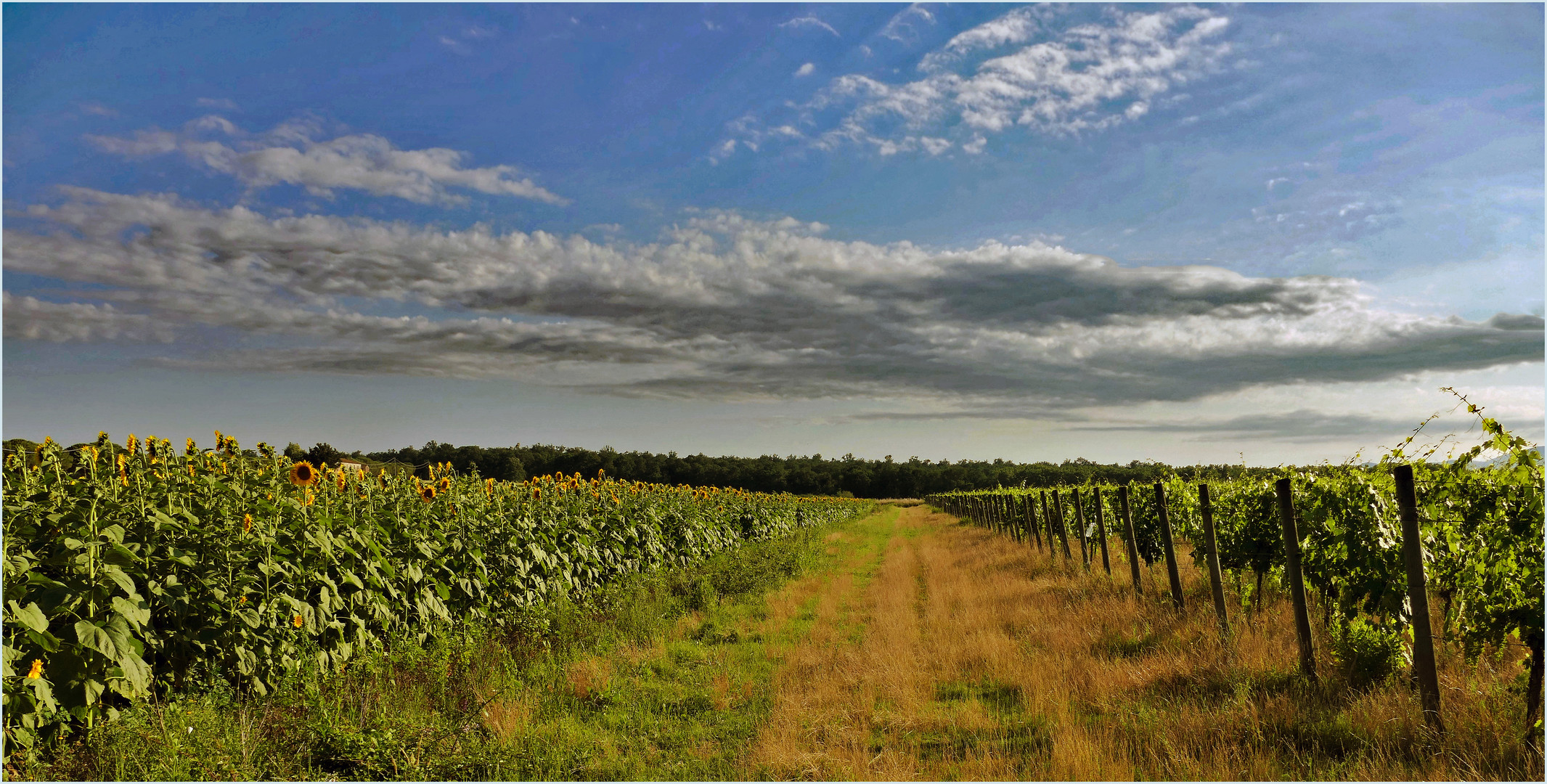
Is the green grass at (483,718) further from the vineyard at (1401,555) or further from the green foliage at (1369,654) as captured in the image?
the vineyard at (1401,555)

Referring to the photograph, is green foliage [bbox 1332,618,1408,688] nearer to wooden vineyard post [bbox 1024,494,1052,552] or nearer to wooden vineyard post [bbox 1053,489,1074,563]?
wooden vineyard post [bbox 1053,489,1074,563]

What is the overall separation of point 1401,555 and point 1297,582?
2.53ft

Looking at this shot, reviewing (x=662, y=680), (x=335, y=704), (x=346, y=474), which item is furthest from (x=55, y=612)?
(x=662, y=680)

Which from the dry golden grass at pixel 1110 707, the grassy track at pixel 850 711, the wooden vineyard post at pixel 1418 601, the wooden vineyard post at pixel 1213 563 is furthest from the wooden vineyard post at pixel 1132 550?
the wooden vineyard post at pixel 1418 601

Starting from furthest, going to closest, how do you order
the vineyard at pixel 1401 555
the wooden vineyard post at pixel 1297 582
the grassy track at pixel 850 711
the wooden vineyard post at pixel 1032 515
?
the wooden vineyard post at pixel 1032 515 < the wooden vineyard post at pixel 1297 582 < the vineyard at pixel 1401 555 < the grassy track at pixel 850 711

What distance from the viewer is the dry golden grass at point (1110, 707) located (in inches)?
180

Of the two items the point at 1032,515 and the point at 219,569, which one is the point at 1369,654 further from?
the point at 1032,515

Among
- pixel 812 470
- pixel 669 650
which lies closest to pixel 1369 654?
pixel 669 650

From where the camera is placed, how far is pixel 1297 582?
6168mm

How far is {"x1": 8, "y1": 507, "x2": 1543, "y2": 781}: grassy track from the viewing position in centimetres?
442

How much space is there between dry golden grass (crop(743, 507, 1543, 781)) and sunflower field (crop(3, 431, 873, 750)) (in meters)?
3.23

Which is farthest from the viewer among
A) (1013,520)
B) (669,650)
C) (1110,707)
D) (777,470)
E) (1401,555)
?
(777,470)

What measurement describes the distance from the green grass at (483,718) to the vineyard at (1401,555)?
457 centimetres

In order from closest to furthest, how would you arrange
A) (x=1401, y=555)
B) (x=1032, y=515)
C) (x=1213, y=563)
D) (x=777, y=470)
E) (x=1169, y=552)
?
(x=1401, y=555) → (x=1213, y=563) → (x=1169, y=552) → (x=1032, y=515) → (x=777, y=470)
